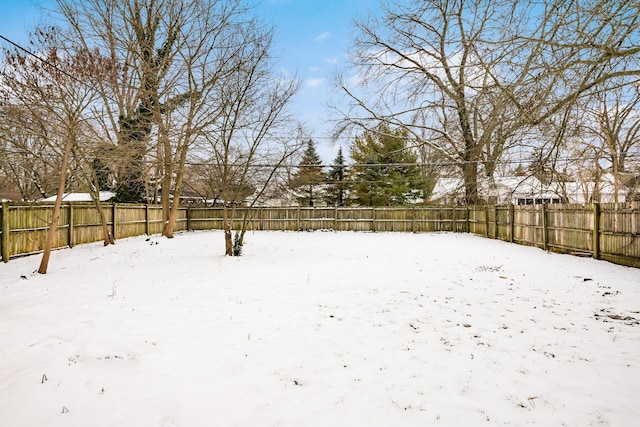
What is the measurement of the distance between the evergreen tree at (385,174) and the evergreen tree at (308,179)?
281cm

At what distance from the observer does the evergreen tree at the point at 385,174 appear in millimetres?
22203

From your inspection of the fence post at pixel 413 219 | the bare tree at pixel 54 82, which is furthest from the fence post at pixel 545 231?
the bare tree at pixel 54 82

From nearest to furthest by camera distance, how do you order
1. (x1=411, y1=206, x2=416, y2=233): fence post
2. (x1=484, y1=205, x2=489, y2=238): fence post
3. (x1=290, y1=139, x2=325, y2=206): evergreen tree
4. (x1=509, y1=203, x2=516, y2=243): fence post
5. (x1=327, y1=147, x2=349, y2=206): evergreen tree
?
(x1=509, y1=203, x2=516, y2=243): fence post < (x1=484, y1=205, x2=489, y2=238): fence post < (x1=411, y1=206, x2=416, y2=233): fence post < (x1=290, y1=139, x2=325, y2=206): evergreen tree < (x1=327, y1=147, x2=349, y2=206): evergreen tree

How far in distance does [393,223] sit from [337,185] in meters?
8.39

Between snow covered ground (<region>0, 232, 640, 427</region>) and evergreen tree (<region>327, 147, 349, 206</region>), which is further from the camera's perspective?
evergreen tree (<region>327, 147, 349, 206</region>)

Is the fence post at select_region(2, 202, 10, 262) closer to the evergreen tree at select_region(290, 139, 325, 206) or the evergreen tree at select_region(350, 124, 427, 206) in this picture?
the evergreen tree at select_region(290, 139, 325, 206)

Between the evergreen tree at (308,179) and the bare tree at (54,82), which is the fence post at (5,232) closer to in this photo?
the bare tree at (54,82)

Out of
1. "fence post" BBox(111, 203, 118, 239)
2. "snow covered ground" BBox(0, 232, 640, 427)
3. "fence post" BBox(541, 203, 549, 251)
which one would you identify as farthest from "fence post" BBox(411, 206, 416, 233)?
"fence post" BBox(111, 203, 118, 239)

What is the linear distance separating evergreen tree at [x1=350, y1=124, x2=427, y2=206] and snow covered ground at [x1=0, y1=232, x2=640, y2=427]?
16.3 metres

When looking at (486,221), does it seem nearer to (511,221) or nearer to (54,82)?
(511,221)

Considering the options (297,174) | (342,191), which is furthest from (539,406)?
(342,191)

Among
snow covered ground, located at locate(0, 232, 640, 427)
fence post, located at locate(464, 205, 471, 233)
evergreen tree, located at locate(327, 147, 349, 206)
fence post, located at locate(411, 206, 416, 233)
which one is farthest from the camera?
evergreen tree, located at locate(327, 147, 349, 206)

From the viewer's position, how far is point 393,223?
18031 mm

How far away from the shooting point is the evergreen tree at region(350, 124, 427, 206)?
22203 millimetres
